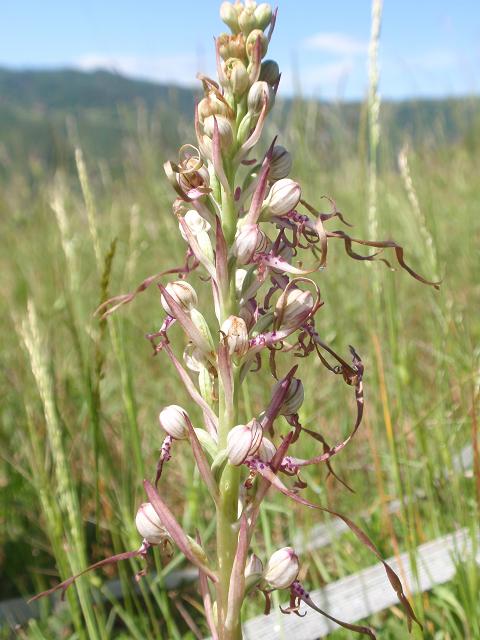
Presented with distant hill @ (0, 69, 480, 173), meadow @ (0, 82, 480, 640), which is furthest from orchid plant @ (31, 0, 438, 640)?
meadow @ (0, 82, 480, 640)

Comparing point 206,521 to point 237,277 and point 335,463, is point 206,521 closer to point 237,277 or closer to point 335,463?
point 335,463

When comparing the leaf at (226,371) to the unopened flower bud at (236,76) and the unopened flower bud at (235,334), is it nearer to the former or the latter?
the unopened flower bud at (235,334)

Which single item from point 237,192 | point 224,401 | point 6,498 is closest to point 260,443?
point 224,401

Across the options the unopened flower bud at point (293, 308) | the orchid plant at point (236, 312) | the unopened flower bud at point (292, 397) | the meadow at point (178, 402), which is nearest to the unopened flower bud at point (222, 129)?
the orchid plant at point (236, 312)

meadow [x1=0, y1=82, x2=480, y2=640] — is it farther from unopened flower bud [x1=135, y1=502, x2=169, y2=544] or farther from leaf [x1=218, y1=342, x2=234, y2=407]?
leaf [x1=218, y1=342, x2=234, y2=407]

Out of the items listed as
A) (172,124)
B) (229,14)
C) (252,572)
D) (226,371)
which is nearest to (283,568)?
(252,572)

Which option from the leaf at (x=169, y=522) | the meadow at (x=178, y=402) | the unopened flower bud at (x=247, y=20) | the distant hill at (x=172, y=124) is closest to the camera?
the leaf at (x=169, y=522)

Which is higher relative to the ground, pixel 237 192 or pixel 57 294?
pixel 237 192
